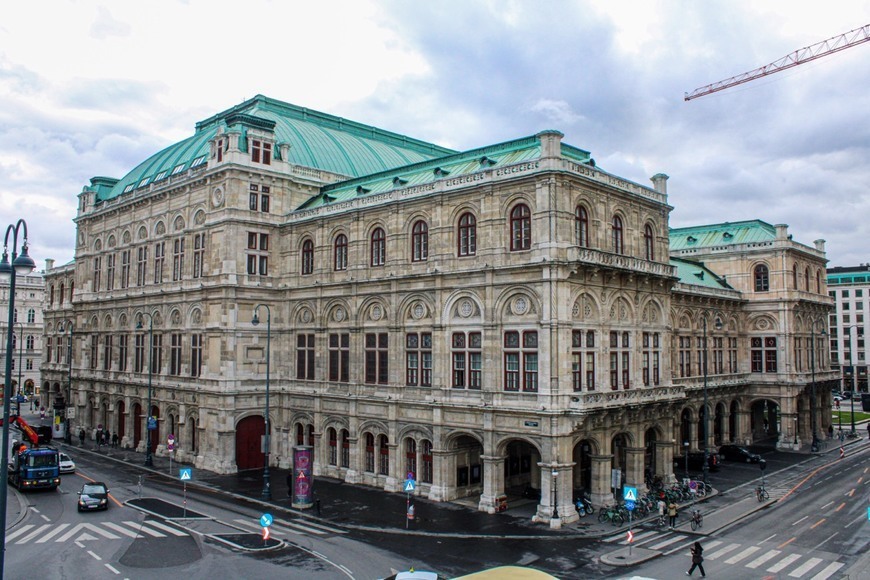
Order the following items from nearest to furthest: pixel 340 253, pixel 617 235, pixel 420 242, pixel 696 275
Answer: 1. pixel 617 235
2. pixel 420 242
3. pixel 340 253
4. pixel 696 275

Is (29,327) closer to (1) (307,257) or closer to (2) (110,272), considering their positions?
(2) (110,272)

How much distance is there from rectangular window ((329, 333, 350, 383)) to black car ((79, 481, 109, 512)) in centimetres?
1694

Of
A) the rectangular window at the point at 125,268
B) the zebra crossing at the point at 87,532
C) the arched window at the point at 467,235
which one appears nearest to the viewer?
the zebra crossing at the point at 87,532

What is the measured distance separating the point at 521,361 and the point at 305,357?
20507 mm

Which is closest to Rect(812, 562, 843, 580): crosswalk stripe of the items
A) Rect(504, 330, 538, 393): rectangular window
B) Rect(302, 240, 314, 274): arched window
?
Rect(504, 330, 538, 393): rectangular window

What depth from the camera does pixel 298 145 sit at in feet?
201

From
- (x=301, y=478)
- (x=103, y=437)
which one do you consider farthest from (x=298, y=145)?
(x=103, y=437)

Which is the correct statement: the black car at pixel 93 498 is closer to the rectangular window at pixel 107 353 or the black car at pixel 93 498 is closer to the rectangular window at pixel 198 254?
the rectangular window at pixel 198 254

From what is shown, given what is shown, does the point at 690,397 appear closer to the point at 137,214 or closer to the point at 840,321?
the point at 137,214

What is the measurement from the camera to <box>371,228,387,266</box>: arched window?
48.3m

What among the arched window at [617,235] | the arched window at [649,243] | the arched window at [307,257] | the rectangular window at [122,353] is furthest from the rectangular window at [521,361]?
the rectangular window at [122,353]

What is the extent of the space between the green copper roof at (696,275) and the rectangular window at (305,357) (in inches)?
1345

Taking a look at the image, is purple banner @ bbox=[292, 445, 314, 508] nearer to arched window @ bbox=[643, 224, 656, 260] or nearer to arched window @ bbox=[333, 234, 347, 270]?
arched window @ bbox=[333, 234, 347, 270]

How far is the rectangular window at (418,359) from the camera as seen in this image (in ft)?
146
